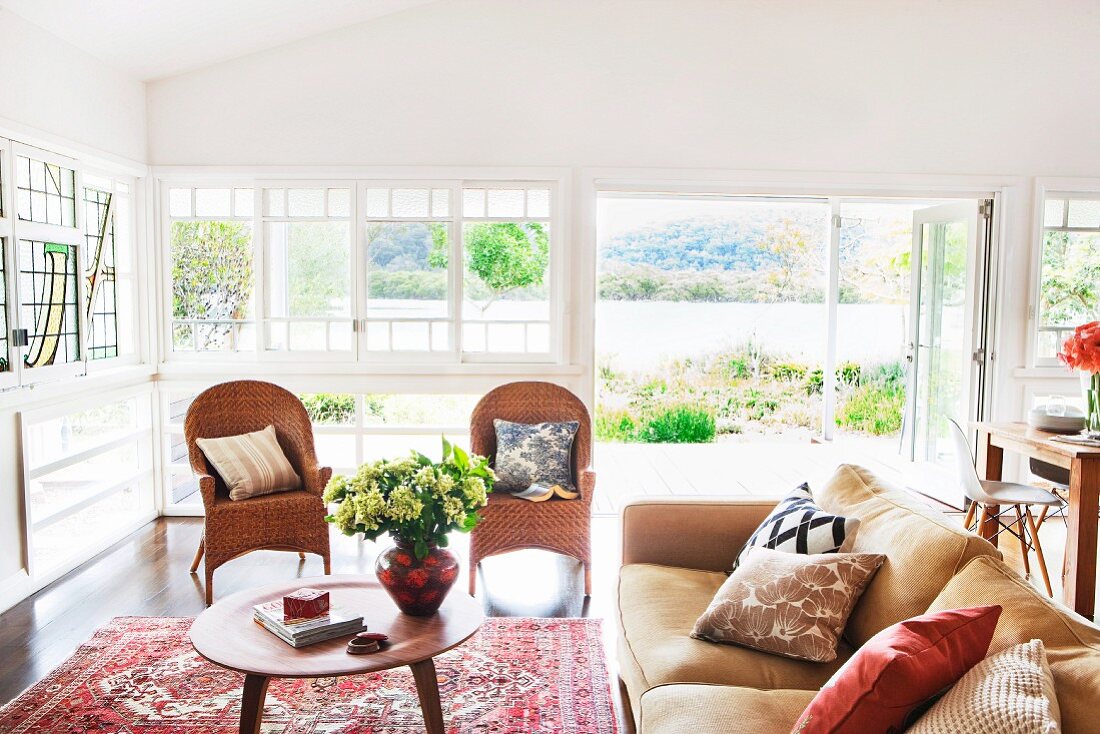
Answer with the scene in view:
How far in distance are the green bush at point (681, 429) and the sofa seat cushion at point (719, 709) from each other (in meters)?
6.71

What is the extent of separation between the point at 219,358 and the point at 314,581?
2.66m

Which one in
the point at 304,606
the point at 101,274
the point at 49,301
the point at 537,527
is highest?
the point at 101,274

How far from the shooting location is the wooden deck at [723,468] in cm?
605

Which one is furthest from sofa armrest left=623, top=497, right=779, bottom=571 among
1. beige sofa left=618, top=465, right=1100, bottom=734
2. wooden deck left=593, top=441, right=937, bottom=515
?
wooden deck left=593, top=441, right=937, bottom=515

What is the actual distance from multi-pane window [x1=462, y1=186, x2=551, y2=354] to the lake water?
416 centimetres

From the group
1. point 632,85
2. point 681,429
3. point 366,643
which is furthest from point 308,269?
point 681,429

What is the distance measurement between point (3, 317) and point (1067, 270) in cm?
583

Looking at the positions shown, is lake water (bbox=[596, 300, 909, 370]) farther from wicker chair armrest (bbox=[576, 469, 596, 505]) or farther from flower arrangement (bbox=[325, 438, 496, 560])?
flower arrangement (bbox=[325, 438, 496, 560])

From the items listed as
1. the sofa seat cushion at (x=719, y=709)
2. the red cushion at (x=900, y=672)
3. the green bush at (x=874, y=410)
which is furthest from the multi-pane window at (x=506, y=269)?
the green bush at (x=874, y=410)

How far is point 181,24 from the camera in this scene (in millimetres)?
4273

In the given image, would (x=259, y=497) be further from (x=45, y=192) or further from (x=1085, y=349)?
(x=1085, y=349)

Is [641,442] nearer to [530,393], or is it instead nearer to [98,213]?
[530,393]

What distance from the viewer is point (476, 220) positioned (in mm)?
5051

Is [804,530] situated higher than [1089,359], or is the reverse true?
[1089,359]
